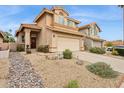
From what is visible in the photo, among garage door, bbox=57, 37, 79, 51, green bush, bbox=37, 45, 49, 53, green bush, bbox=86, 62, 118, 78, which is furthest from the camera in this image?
green bush, bbox=37, 45, 49, 53

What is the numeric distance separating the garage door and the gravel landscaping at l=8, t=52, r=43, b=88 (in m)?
3.48

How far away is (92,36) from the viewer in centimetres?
1249

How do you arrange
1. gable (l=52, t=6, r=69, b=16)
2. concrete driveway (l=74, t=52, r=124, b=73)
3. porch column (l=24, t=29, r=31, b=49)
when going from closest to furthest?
concrete driveway (l=74, t=52, r=124, b=73), porch column (l=24, t=29, r=31, b=49), gable (l=52, t=6, r=69, b=16)

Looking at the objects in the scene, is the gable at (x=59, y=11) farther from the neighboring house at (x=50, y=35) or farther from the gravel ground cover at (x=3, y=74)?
the gravel ground cover at (x=3, y=74)

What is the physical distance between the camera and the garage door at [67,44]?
11.1 metres

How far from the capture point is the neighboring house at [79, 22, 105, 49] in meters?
11.6

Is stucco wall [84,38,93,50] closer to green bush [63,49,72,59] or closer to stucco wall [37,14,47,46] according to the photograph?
green bush [63,49,72,59]

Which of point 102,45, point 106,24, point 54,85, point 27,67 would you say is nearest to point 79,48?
point 102,45

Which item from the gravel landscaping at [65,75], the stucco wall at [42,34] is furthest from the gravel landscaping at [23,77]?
the stucco wall at [42,34]

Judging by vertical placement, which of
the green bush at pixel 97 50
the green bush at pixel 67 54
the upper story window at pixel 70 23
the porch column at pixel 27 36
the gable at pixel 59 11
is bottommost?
the green bush at pixel 67 54

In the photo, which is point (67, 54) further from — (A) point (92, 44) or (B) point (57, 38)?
(A) point (92, 44)

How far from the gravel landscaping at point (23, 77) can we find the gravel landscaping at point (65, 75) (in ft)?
0.91

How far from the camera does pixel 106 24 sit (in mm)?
10281

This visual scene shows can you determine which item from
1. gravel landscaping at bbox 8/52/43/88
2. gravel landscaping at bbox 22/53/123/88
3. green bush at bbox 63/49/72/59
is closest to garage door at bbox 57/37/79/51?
green bush at bbox 63/49/72/59
